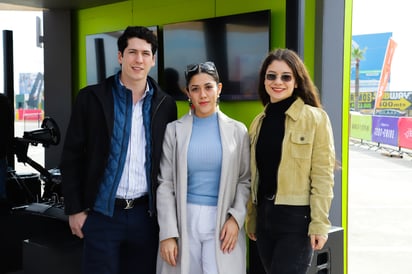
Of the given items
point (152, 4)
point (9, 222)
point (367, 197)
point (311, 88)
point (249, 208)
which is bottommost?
point (367, 197)

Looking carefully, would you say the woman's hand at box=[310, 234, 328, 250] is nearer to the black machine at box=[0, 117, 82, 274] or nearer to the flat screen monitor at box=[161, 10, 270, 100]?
the black machine at box=[0, 117, 82, 274]

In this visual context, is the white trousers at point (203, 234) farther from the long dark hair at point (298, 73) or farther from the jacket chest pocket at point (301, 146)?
the long dark hair at point (298, 73)

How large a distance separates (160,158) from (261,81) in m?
0.63

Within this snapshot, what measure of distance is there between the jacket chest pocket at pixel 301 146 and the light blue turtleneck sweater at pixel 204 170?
0.33 meters

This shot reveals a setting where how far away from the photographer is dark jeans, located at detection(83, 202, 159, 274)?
84.8 inches

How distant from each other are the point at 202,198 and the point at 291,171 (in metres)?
0.41

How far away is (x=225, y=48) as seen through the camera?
15.6 ft

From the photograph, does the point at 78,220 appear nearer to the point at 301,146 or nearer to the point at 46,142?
the point at 301,146

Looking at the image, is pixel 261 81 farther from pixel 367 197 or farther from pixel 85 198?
pixel 367 197

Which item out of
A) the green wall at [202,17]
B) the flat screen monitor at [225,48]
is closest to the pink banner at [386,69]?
the green wall at [202,17]

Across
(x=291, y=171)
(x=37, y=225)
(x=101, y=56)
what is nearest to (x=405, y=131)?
(x=101, y=56)

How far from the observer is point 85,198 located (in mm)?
2178

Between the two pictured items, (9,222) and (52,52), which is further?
(52,52)

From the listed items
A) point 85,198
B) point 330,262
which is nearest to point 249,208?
point 85,198
